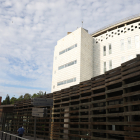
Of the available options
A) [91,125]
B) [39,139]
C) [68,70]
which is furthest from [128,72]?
[68,70]

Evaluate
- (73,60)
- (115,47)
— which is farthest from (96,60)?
(73,60)

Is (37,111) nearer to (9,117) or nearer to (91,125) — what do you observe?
(91,125)

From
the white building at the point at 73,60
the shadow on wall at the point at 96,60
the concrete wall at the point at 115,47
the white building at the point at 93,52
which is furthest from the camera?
the shadow on wall at the point at 96,60

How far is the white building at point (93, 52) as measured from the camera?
24828mm

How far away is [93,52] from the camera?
29.1m

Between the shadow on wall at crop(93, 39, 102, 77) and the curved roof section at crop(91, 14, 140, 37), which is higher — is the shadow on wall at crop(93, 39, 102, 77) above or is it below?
below

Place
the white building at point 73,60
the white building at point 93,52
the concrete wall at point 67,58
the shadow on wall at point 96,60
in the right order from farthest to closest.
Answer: the shadow on wall at point 96,60 → the concrete wall at point 67,58 → the white building at point 73,60 → the white building at point 93,52

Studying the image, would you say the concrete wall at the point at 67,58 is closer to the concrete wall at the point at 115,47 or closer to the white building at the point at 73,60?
the white building at the point at 73,60

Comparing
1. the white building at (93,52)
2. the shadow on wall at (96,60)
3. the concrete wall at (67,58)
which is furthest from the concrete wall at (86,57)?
the concrete wall at (67,58)

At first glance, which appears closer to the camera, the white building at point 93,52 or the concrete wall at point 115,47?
the concrete wall at point 115,47

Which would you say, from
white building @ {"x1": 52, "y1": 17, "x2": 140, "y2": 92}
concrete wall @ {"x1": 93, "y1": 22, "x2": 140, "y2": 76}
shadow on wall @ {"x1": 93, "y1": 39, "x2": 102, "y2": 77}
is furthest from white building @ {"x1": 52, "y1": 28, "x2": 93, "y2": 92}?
concrete wall @ {"x1": 93, "y1": 22, "x2": 140, "y2": 76}

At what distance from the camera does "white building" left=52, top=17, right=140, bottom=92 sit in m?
24.8

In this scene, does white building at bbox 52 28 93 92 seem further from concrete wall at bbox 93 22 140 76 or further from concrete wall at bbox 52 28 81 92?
concrete wall at bbox 93 22 140 76

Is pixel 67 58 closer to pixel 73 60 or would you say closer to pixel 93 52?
pixel 73 60
